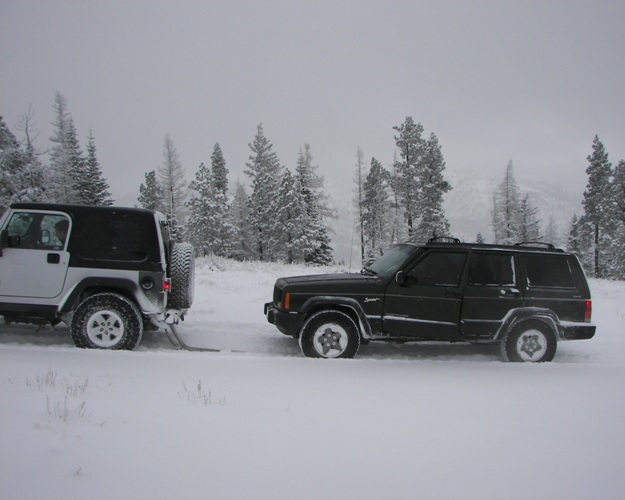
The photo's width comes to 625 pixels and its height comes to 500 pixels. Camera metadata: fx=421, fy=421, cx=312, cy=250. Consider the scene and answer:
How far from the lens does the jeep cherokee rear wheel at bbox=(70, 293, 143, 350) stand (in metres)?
6.19

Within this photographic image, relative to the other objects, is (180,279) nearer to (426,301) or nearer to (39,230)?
(39,230)

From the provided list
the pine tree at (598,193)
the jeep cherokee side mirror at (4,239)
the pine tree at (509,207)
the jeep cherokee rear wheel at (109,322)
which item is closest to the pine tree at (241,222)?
the pine tree at (509,207)

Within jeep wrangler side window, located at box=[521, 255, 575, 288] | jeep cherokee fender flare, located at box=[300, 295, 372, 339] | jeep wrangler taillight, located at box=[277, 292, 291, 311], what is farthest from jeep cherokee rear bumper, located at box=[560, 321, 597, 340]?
jeep wrangler taillight, located at box=[277, 292, 291, 311]

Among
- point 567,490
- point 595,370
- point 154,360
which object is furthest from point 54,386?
point 595,370

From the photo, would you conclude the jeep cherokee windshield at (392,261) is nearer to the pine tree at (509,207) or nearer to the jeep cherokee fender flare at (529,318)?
the jeep cherokee fender flare at (529,318)

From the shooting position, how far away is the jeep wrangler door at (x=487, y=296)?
652cm

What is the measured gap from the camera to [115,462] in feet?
8.71

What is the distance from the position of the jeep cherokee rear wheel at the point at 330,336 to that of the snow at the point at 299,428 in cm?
A: 38

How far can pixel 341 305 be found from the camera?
636 centimetres

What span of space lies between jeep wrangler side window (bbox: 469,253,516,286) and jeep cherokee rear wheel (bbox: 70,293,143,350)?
16.9 feet

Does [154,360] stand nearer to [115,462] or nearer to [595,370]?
[115,462]

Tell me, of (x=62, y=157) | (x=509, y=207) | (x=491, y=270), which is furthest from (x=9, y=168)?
(x=509, y=207)

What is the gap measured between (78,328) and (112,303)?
0.58 meters

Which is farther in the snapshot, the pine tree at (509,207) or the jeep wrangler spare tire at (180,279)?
the pine tree at (509,207)
